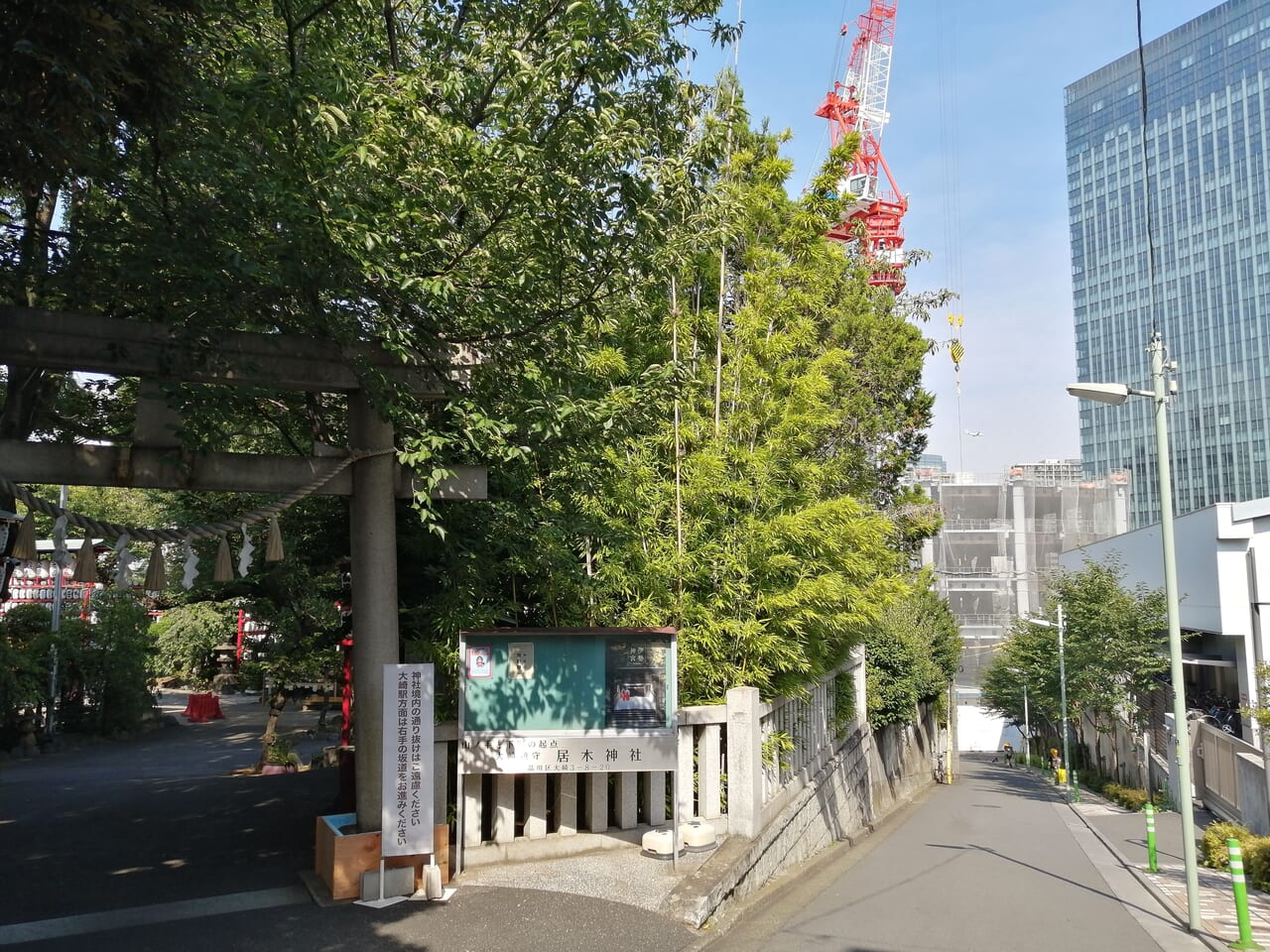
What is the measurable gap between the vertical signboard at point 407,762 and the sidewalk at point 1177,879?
267 inches

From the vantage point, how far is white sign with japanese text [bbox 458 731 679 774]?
750cm

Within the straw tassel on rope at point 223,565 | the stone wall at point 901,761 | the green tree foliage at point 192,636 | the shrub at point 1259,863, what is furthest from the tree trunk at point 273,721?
the shrub at point 1259,863

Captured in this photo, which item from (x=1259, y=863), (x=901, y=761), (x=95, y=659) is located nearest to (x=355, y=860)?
(x=1259, y=863)

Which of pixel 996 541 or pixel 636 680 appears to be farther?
pixel 996 541

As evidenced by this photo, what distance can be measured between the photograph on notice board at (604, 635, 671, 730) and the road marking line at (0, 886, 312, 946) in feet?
8.96

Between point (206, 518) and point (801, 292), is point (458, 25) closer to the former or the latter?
point (801, 292)

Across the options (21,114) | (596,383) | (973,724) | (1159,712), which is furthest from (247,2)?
(973,724)

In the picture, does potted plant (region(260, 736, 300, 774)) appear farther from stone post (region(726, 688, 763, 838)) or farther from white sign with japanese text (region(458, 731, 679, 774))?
white sign with japanese text (region(458, 731, 679, 774))

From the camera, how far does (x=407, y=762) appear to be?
6.97m

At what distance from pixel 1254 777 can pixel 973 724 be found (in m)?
49.4

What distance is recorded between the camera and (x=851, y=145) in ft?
37.4

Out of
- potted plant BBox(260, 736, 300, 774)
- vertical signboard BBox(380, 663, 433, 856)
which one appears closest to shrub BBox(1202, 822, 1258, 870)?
vertical signboard BBox(380, 663, 433, 856)

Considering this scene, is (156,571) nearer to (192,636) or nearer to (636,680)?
(636,680)

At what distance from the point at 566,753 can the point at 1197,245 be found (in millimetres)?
94347
